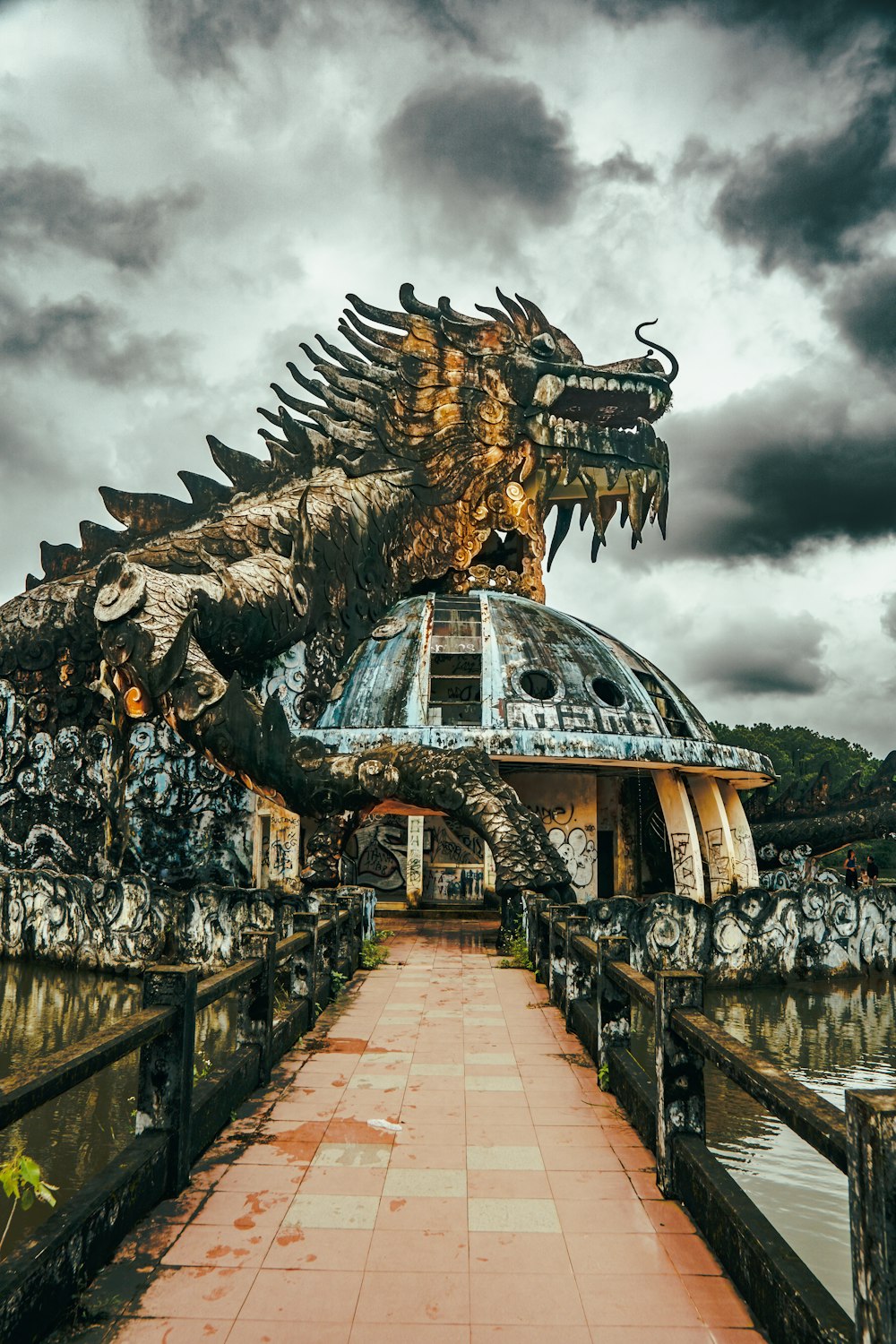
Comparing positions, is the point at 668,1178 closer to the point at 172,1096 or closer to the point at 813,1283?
the point at 813,1283

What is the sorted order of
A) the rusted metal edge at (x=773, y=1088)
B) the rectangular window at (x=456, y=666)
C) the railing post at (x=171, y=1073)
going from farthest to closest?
the rectangular window at (x=456, y=666)
the railing post at (x=171, y=1073)
the rusted metal edge at (x=773, y=1088)

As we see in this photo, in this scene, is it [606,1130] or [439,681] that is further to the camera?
[439,681]

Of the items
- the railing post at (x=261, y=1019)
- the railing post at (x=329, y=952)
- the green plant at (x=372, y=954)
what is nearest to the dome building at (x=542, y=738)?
the green plant at (x=372, y=954)

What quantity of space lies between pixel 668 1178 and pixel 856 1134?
8.88 feet

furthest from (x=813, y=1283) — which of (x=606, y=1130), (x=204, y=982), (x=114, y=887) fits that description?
(x=114, y=887)

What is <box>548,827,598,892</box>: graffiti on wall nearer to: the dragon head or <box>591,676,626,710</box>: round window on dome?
<box>591,676,626,710</box>: round window on dome

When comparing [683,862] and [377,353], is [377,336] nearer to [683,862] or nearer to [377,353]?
[377,353]

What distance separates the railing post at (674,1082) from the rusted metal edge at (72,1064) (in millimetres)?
2960

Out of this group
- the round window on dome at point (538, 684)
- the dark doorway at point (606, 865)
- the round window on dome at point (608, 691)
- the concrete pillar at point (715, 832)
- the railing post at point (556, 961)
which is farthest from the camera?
the dark doorway at point (606, 865)

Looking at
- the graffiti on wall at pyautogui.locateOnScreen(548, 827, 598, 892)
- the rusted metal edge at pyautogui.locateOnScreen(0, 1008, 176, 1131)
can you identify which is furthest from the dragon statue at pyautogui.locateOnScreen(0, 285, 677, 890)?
the rusted metal edge at pyautogui.locateOnScreen(0, 1008, 176, 1131)

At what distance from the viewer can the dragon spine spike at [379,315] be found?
25719 mm

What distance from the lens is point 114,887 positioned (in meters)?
16.7

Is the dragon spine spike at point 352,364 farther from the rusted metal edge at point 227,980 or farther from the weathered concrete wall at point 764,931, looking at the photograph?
the rusted metal edge at point 227,980

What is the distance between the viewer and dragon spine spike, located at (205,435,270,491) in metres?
25.1
